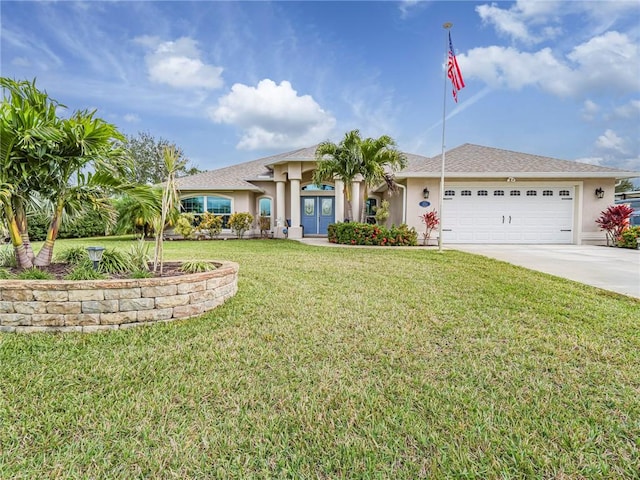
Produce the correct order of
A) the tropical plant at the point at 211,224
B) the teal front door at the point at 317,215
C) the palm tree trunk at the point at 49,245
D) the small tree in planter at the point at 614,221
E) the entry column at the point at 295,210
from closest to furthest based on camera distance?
the palm tree trunk at the point at 49,245, the small tree in planter at the point at 614,221, the entry column at the point at 295,210, the tropical plant at the point at 211,224, the teal front door at the point at 317,215

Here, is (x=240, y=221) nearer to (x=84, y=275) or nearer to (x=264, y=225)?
(x=264, y=225)

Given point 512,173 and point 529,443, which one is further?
point 512,173

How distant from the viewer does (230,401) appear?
2.33m

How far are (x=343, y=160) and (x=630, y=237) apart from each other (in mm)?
10974

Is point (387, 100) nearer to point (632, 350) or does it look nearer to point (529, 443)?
point (632, 350)

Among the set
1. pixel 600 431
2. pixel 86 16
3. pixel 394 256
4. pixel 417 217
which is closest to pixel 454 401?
pixel 600 431

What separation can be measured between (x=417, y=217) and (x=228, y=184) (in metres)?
10.2

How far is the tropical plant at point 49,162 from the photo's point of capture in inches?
156

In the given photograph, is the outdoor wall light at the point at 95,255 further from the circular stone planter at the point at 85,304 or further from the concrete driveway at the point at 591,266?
the concrete driveway at the point at 591,266

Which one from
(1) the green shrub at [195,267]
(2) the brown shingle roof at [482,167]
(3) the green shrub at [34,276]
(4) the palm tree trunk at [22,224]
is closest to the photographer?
(3) the green shrub at [34,276]

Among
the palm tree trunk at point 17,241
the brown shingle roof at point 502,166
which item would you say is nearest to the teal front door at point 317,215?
the brown shingle roof at point 502,166

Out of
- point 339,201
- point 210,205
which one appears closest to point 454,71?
point 339,201

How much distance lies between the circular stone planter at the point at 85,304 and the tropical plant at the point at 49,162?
1279 millimetres

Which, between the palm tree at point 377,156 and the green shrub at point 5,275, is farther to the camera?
the palm tree at point 377,156
